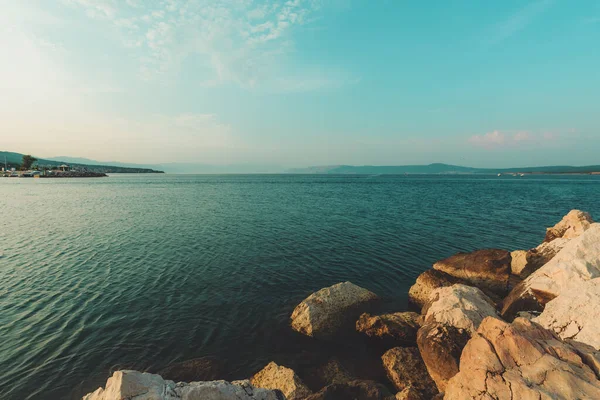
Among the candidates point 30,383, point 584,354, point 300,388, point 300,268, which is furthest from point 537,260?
point 30,383

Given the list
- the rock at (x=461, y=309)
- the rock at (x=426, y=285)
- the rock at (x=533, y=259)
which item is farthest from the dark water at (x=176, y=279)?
the rock at (x=533, y=259)

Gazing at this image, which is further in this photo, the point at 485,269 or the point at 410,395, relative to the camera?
the point at 485,269

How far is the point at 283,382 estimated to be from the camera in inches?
386

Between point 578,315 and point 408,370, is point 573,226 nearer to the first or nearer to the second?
Answer: point 578,315

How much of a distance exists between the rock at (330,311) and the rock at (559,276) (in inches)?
291

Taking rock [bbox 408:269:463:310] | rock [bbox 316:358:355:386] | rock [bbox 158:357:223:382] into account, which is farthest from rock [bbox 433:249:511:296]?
rock [bbox 158:357:223:382]

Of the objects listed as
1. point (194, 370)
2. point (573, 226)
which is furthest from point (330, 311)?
point (573, 226)

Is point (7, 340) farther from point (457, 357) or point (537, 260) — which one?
point (537, 260)

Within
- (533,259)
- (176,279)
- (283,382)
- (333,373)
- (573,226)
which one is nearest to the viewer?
(283,382)

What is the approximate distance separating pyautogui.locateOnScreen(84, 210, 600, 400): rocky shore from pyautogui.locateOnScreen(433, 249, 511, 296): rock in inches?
2.4

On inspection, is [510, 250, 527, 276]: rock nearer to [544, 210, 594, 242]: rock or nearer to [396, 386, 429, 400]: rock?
[544, 210, 594, 242]: rock

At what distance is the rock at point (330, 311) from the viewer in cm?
1384

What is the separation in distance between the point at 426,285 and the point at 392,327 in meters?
4.98

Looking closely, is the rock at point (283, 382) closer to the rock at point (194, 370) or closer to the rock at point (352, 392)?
the rock at point (352, 392)
